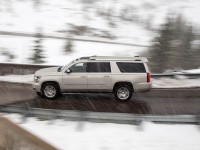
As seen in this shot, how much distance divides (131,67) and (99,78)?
142 cm

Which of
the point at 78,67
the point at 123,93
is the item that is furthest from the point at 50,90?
the point at 123,93

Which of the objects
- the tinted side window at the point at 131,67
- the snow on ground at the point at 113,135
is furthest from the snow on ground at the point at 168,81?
the snow on ground at the point at 113,135

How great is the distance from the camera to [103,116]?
9789 mm

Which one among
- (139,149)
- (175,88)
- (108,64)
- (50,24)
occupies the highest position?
(50,24)

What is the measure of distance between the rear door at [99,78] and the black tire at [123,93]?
0.34 metres

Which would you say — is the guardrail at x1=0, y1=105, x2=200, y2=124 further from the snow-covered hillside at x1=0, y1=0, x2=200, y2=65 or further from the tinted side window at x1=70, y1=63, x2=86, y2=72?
the snow-covered hillside at x1=0, y1=0, x2=200, y2=65

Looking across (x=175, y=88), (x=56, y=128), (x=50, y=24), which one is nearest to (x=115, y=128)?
(x=56, y=128)

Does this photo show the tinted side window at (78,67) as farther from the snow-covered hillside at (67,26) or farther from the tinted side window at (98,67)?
the snow-covered hillside at (67,26)

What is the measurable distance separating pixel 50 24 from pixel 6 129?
111 meters

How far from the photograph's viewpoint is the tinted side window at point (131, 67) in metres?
12.9

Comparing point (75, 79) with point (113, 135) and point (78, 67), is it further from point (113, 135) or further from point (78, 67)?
point (113, 135)

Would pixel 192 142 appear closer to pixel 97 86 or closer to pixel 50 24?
pixel 97 86

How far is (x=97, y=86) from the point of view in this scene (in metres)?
13.0

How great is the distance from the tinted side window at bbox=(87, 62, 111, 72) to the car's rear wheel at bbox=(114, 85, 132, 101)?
90 centimetres
